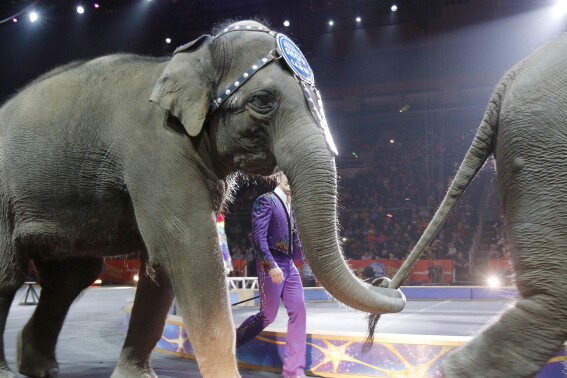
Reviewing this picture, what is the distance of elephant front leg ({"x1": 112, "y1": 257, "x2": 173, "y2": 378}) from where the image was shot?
2975 mm

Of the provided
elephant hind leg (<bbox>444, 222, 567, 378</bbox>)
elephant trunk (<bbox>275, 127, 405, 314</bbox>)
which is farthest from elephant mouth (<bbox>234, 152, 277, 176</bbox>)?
elephant hind leg (<bbox>444, 222, 567, 378</bbox>)

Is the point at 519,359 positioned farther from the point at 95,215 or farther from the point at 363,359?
the point at 363,359

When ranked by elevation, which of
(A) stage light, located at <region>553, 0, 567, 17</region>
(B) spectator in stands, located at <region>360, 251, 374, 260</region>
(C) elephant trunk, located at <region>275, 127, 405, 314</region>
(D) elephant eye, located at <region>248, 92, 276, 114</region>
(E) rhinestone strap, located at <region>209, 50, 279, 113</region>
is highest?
(A) stage light, located at <region>553, 0, 567, 17</region>

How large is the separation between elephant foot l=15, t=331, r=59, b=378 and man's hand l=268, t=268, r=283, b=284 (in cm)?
136

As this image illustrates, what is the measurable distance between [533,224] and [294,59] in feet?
3.78

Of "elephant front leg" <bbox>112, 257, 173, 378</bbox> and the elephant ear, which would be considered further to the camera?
"elephant front leg" <bbox>112, 257, 173, 378</bbox>

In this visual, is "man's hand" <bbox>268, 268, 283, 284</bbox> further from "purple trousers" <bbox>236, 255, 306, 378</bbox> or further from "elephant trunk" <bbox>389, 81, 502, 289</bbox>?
"elephant trunk" <bbox>389, 81, 502, 289</bbox>

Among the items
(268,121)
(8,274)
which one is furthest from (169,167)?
(8,274)

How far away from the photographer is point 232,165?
2.43m

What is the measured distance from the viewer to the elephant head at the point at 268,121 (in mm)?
2156

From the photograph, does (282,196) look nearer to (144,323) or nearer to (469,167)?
(144,323)

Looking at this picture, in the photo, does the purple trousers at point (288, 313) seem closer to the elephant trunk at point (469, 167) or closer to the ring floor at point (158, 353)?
the ring floor at point (158, 353)

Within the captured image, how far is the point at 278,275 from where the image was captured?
149 inches

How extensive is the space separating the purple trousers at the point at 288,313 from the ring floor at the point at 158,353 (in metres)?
0.30
